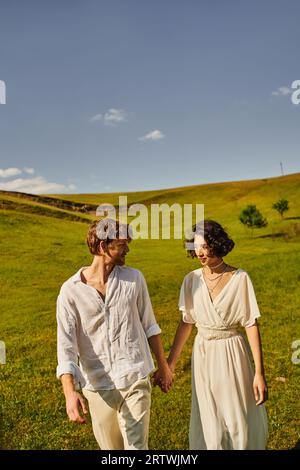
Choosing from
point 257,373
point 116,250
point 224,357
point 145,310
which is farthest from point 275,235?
point 116,250

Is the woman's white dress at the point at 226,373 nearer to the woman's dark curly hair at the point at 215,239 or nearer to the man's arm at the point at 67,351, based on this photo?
the woman's dark curly hair at the point at 215,239

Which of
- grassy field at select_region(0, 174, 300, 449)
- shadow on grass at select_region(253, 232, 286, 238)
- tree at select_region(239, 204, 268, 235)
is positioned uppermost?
tree at select_region(239, 204, 268, 235)

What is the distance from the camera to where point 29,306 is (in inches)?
909

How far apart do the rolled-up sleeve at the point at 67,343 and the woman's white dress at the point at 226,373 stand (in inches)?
56.5

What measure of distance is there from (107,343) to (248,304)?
1.58 metres

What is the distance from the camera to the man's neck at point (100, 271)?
4.82 meters

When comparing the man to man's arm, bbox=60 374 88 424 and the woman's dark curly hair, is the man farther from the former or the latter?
the woman's dark curly hair

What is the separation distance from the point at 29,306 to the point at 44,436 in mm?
14666

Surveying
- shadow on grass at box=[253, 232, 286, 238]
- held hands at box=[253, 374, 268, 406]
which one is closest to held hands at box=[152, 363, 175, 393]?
held hands at box=[253, 374, 268, 406]

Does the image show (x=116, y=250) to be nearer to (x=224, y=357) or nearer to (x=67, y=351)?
(x=67, y=351)

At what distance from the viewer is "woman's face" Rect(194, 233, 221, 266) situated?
5.23 metres

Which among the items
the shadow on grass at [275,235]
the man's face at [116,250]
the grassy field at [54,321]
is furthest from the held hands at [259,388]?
the shadow on grass at [275,235]

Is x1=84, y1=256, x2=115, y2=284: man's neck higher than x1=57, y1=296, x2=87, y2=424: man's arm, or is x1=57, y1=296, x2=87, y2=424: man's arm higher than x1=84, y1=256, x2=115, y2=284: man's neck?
x1=84, y1=256, x2=115, y2=284: man's neck
